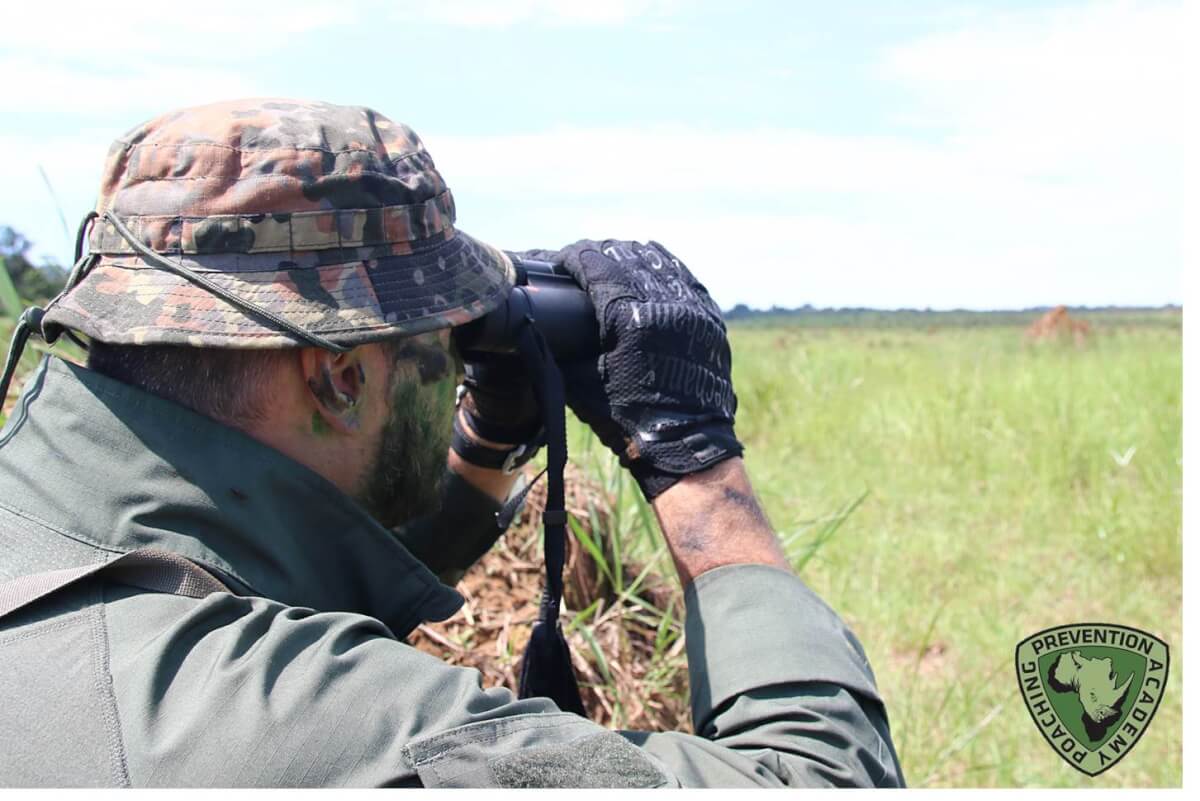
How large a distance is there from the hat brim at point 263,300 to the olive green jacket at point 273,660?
0.09 meters

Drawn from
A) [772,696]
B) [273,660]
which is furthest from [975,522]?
[273,660]

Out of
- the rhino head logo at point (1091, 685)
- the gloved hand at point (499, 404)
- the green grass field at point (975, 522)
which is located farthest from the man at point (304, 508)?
the green grass field at point (975, 522)

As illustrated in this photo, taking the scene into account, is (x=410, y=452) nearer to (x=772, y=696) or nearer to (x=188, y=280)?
(x=188, y=280)

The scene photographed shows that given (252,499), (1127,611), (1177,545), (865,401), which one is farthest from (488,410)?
(865,401)

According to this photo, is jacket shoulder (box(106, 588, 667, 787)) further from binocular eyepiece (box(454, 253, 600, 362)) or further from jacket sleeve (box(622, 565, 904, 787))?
binocular eyepiece (box(454, 253, 600, 362))

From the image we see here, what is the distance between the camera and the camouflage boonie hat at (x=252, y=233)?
1.36 metres

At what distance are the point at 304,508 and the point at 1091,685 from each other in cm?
132

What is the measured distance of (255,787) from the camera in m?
1.10

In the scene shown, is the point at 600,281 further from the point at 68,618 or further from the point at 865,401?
the point at 865,401

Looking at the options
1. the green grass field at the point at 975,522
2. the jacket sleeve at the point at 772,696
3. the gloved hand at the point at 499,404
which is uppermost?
the gloved hand at the point at 499,404

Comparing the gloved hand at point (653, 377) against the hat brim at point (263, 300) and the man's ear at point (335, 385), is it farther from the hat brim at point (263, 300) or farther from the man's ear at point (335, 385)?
the man's ear at point (335, 385)

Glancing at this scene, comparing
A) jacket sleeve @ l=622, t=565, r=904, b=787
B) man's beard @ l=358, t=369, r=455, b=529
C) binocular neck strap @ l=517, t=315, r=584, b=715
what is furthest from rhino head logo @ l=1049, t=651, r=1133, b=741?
man's beard @ l=358, t=369, r=455, b=529

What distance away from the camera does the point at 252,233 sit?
139cm

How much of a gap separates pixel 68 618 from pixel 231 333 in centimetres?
37
